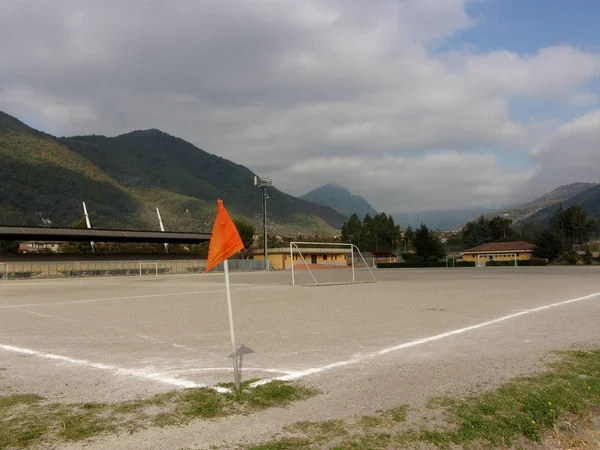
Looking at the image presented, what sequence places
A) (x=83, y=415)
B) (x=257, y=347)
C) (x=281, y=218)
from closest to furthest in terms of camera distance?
(x=83, y=415), (x=257, y=347), (x=281, y=218)

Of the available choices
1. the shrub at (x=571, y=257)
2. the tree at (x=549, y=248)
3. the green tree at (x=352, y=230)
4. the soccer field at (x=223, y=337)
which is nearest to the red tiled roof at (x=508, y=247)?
the tree at (x=549, y=248)

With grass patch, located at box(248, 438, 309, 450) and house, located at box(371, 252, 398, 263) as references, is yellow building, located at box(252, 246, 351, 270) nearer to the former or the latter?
house, located at box(371, 252, 398, 263)

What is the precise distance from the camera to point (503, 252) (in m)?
90.4

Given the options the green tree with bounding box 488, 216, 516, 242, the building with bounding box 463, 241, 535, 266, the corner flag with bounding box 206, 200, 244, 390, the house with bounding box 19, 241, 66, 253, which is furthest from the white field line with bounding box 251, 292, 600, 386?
the green tree with bounding box 488, 216, 516, 242

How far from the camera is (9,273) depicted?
46.4 metres

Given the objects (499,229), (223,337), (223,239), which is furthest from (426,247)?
(223,239)

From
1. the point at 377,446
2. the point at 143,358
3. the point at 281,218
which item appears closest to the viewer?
the point at 377,446

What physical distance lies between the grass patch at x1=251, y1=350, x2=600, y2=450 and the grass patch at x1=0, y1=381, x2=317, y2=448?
915 millimetres

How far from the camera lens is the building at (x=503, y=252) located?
286ft

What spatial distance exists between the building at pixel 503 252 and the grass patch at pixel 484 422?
8740 centimetres

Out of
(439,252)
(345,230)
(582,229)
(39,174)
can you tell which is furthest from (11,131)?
(582,229)

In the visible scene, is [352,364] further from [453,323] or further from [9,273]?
[9,273]

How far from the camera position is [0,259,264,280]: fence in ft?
155

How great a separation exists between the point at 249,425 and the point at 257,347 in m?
3.97
